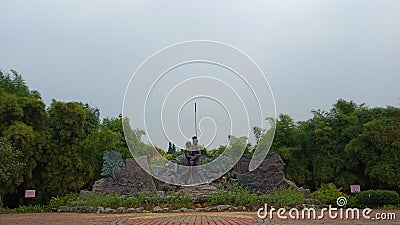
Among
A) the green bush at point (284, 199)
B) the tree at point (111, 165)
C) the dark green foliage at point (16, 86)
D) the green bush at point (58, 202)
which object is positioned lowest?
the green bush at point (58, 202)

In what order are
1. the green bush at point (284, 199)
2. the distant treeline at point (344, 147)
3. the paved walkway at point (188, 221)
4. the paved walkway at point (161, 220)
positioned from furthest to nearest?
the distant treeline at point (344, 147), the green bush at point (284, 199), the paved walkway at point (161, 220), the paved walkway at point (188, 221)

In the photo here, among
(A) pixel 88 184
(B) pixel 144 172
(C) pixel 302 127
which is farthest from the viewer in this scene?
(C) pixel 302 127

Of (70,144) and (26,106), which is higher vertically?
(26,106)

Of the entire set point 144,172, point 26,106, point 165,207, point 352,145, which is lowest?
point 165,207

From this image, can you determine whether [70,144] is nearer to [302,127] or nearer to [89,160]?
[89,160]

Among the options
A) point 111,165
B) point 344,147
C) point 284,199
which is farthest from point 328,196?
point 111,165

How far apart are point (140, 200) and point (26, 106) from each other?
6.51 meters

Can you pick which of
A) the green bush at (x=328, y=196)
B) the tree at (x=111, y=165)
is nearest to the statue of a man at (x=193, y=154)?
the tree at (x=111, y=165)

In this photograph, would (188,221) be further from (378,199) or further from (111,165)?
(111,165)

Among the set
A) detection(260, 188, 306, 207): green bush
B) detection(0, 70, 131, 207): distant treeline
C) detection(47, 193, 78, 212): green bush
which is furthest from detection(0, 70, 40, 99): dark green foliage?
detection(260, 188, 306, 207): green bush

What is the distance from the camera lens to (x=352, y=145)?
1784 cm

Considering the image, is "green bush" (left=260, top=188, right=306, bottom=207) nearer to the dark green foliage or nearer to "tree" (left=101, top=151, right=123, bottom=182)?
"tree" (left=101, top=151, right=123, bottom=182)

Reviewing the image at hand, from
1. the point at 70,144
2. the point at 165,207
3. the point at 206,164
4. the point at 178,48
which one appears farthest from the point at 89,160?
the point at 178,48

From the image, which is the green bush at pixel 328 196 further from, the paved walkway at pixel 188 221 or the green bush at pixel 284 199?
the paved walkway at pixel 188 221
